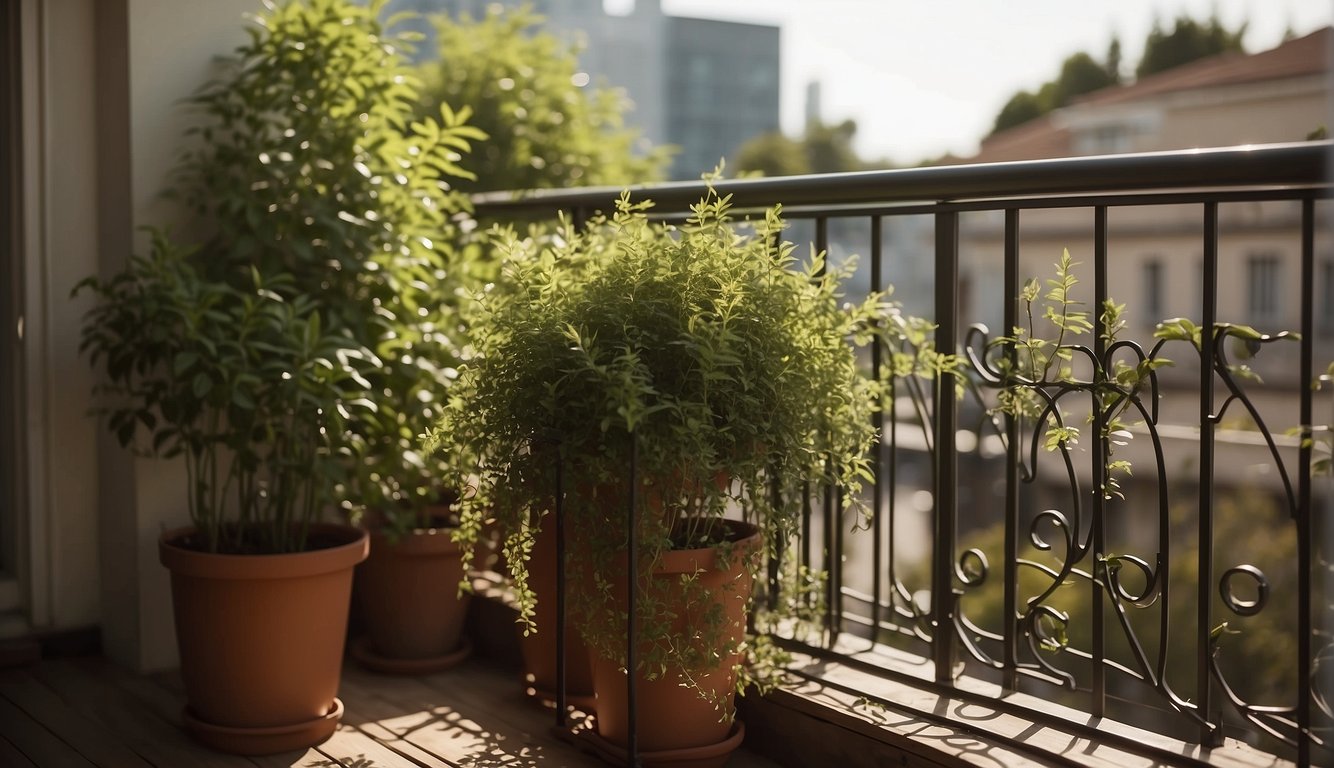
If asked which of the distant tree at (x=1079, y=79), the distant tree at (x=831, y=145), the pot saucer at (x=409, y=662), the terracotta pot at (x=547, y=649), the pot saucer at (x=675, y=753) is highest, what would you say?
the distant tree at (x=1079, y=79)

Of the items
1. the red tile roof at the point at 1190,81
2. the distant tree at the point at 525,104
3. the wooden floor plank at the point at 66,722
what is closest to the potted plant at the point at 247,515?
the wooden floor plank at the point at 66,722

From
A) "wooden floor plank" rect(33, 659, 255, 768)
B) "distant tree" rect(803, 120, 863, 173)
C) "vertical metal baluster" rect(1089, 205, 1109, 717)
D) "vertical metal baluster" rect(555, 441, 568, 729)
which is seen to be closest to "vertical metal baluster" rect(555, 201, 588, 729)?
"vertical metal baluster" rect(555, 441, 568, 729)

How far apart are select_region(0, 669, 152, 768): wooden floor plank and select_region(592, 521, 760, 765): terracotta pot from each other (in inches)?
33.2

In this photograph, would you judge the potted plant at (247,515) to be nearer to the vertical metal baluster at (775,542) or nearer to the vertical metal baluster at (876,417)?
the vertical metal baluster at (775,542)

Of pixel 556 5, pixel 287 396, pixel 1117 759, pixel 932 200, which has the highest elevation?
pixel 556 5

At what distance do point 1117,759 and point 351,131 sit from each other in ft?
6.36

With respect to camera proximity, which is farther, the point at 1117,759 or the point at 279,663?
the point at 279,663

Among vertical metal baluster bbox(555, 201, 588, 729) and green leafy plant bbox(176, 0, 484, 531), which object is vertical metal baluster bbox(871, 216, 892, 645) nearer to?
vertical metal baluster bbox(555, 201, 588, 729)

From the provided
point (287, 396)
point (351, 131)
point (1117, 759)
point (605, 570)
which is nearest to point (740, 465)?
point (605, 570)

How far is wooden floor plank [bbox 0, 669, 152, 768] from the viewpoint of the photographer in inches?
81.4

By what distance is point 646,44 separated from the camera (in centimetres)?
2227

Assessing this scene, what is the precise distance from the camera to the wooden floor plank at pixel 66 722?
6.78 feet

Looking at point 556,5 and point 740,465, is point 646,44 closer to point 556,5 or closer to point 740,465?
point 556,5

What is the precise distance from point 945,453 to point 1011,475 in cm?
14
